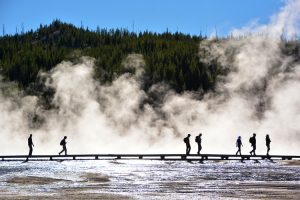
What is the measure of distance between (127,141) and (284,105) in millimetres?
26855

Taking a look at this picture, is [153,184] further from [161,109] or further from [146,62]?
[146,62]

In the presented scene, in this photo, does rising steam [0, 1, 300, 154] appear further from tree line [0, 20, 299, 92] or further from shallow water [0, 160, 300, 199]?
shallow water [0, 160, 300, 199]

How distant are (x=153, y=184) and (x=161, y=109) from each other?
255ft

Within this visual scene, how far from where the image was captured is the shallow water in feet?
64.4

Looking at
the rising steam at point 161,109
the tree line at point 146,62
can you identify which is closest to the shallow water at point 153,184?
the rising steam at point 161,109

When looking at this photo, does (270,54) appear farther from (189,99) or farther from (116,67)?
(116,67)

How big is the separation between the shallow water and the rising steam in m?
45.2

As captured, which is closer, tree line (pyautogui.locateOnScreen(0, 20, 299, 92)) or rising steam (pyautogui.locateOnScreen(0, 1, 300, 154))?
rising steam (pyautogui.locateOnScreen(0, 1, 300, 154))

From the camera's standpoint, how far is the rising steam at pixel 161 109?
86.3 m

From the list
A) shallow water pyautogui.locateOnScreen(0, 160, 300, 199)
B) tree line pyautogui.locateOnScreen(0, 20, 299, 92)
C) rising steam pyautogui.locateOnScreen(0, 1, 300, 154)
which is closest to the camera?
shallow water pyautogui.locateOnScreen(0, 160, 300, 199)

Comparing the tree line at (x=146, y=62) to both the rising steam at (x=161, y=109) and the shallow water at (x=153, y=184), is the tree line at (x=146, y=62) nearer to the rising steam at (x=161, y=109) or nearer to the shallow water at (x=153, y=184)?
the rising steam at (x=161, y=109)

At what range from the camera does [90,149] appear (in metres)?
75.4

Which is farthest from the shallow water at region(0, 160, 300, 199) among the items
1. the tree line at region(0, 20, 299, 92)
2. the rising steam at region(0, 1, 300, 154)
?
the tree line at region(0, 20, 299, 92)

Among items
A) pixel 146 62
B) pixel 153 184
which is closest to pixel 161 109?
pixel 146 62
